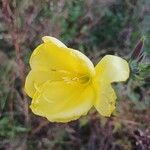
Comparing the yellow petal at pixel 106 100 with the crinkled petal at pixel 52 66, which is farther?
the crinkled petal at pixel 52 66

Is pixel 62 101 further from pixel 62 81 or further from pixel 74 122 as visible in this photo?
pixel 74 122

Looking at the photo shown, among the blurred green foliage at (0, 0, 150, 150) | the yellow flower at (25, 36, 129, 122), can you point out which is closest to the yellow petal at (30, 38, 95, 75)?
the yellow flower at (25, 36, 129, 122)

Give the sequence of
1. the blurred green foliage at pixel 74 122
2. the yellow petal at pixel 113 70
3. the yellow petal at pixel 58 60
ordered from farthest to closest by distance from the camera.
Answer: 1. the blurred green foliage at pixel 74 122
2. the yellow petal at pixel 58 60
3. the yellow petal at pixel 113 70

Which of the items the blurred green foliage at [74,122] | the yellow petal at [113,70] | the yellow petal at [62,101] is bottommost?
the blurred green foliage at [74,122]

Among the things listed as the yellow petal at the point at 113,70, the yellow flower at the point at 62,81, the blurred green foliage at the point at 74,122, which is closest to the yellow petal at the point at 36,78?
the yellow flower at the point at 62,81

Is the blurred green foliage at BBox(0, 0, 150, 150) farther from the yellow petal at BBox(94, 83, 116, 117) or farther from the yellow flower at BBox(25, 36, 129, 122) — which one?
the yellow petal at BBox(94, 83, 116, 117)

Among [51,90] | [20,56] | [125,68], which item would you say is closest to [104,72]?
[125,68]

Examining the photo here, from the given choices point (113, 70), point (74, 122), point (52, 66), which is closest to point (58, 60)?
point (52, 66)

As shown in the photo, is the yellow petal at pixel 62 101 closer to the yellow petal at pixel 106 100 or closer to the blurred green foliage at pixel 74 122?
the yellow petal at pixel 106 100

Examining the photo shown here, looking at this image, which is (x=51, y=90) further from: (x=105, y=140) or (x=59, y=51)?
(x=105, y=140)
